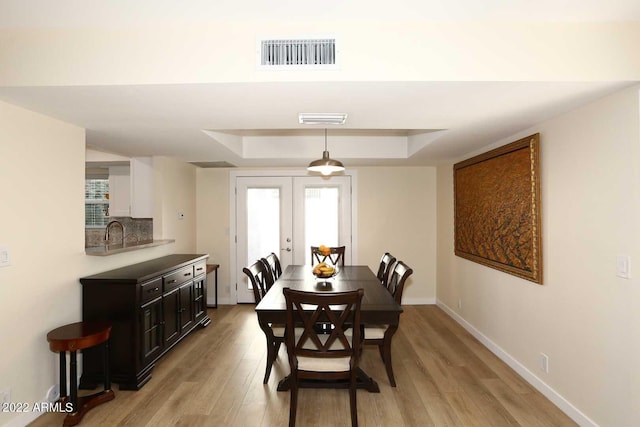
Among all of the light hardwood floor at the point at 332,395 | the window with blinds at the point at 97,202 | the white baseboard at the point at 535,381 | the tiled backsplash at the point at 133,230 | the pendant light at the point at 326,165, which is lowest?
the light hardwood floor at the point at 332,395

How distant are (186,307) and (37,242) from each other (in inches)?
64.6

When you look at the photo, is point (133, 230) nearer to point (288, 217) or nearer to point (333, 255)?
point (288, 217)

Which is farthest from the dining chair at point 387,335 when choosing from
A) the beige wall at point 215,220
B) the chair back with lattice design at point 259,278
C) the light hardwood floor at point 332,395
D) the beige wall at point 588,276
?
the beige wall at point 215,220

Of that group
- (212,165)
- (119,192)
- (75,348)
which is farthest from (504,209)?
(119,192)

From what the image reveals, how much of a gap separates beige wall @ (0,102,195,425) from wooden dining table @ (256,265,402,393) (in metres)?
1.57

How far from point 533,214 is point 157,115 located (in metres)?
3.08

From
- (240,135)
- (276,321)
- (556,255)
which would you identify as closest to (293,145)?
(240,135)

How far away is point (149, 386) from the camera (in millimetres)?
2764

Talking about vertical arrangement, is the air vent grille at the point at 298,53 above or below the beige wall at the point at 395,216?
above

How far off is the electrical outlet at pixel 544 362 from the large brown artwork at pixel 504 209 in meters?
0.60

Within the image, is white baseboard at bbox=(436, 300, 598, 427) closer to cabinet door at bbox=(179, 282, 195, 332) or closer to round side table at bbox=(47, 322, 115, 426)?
cabinet door at bbox=(179, 282, 195, 332)

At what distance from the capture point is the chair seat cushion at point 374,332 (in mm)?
2785

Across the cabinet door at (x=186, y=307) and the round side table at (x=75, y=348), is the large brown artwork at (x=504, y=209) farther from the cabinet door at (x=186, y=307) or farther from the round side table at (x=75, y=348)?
the round side table at (x=75, y=348)

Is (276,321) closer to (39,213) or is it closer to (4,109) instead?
(39,213)
